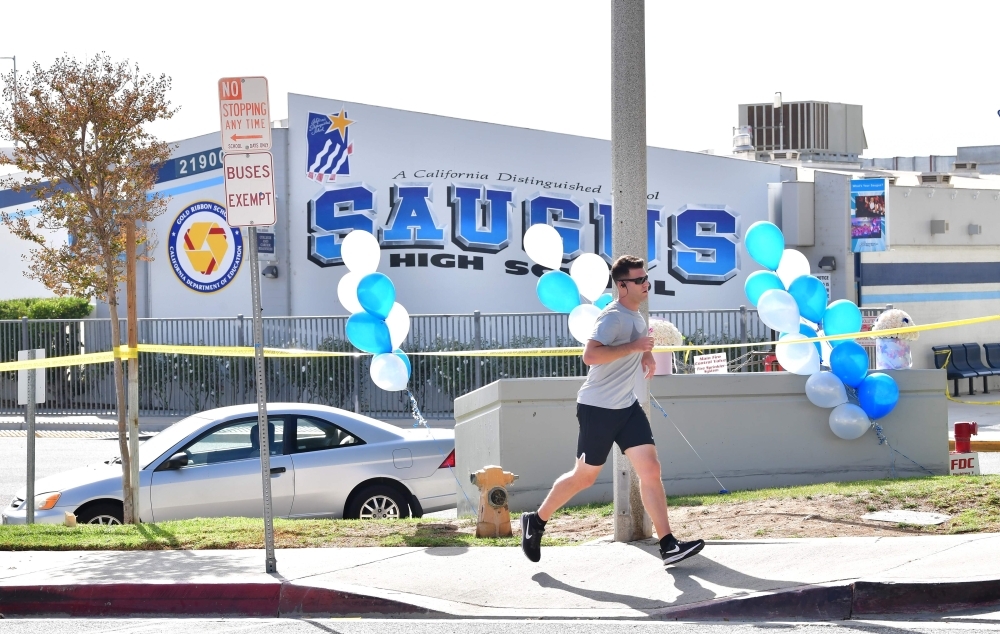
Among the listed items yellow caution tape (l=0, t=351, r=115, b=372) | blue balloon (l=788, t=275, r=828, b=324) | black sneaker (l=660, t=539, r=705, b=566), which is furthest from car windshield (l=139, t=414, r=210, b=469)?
blue balloon (l=788, t=275, r=828, b=324)

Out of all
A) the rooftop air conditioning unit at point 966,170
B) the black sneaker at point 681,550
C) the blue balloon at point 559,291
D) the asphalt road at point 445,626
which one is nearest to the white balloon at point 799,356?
the blue balloon at point 559,291

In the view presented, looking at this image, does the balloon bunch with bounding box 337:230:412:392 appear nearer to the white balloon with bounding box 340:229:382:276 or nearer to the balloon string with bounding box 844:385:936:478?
the white balloon with bounding box 340:229:382:276

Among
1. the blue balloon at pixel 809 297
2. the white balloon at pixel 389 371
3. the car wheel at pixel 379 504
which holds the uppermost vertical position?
the blue balloon at pixel 809 297

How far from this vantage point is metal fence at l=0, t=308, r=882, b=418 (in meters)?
21.3

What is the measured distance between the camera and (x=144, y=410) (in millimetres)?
23234

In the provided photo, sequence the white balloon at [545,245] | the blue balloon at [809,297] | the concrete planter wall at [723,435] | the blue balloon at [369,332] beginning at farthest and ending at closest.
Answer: the white balloon at [545,245]
the blue balloon at [369,332]
the blue balloon at [809,297]
the concrete planter wall at [723,435]

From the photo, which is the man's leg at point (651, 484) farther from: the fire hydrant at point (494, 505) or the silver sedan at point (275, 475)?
the silver sedan at point (275, 475)

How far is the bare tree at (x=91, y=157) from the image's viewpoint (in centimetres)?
1010

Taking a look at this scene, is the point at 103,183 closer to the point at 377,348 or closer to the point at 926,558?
the point at 377,348

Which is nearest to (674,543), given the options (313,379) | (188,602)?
(188,602)

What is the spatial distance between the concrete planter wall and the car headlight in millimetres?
3611

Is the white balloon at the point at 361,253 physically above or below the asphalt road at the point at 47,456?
above

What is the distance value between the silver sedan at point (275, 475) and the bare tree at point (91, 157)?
554 mm

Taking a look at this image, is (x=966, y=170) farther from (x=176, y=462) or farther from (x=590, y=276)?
(x=176, y=462)
